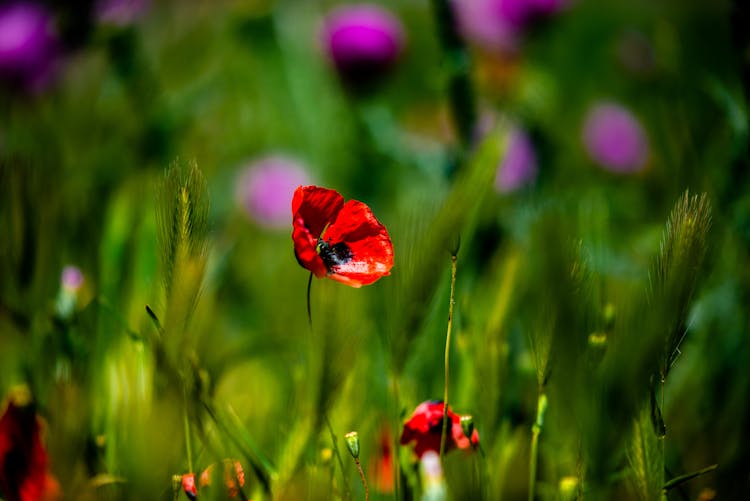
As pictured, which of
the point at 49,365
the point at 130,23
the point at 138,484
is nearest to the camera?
the point at 138,484

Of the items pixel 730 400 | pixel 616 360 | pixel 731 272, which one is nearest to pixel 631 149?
pixel 731 272

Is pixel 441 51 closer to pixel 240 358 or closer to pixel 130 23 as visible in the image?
pixel 240 358

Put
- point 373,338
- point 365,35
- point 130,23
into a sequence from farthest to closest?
1. point 365,35
2. point 130,23
3. point 373,338

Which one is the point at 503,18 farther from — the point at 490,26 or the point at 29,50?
the point at 29,50

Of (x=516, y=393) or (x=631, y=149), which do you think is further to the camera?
(x=631, y=149)

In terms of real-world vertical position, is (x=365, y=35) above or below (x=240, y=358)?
above

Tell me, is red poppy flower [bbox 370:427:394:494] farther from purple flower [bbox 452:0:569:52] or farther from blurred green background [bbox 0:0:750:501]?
purple flower [bbox 452:0:569:52]

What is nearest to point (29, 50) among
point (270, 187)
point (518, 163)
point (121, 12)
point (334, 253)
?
point (121, 12)
